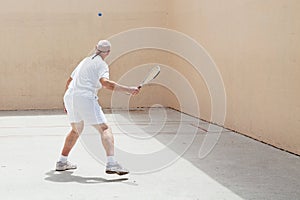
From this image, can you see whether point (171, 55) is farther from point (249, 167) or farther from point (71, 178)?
point (71, 178)

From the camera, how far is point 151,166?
19.3ft

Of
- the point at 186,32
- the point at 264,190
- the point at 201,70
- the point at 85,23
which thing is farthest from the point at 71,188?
the point at 85,23

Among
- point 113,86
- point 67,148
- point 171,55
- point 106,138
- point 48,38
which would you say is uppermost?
point 48,38

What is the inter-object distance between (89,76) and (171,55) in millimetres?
7201

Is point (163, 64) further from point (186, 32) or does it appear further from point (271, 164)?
point (271, 164)

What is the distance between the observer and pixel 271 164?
5.98m

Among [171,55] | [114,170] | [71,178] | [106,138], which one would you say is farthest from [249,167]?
[171,55]

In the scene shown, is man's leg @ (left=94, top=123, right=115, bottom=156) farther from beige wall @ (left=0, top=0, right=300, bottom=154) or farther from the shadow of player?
beige wall @ (left=0, top=0, right=300, bottom=154)

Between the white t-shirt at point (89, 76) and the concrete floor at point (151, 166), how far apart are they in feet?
3.00

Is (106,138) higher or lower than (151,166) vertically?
higher

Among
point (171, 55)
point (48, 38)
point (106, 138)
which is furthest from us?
point (171, 55)

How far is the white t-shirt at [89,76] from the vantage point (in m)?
5.22

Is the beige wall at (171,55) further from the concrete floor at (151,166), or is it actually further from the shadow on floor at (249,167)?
the concrete floor at (151,166)

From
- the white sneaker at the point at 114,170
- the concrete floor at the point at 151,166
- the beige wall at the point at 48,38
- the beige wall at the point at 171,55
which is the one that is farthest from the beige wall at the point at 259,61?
the beige wall at the point at 48,38
